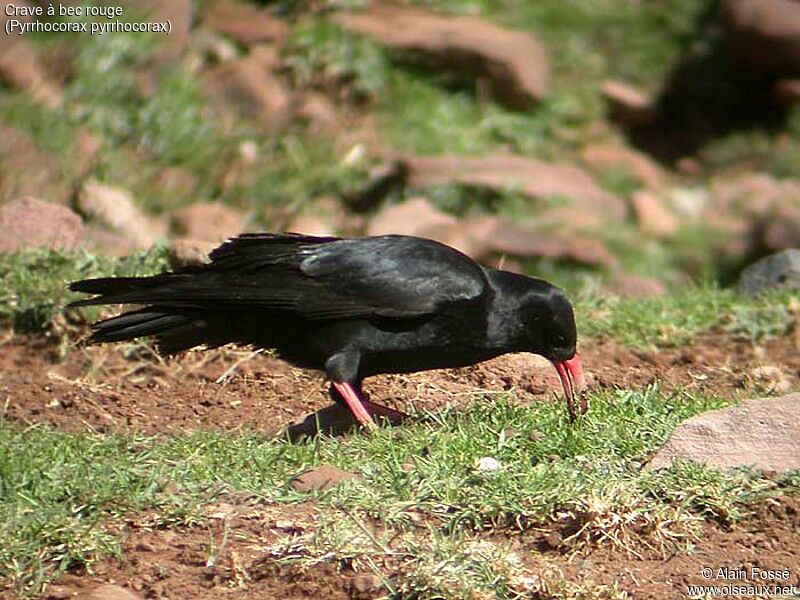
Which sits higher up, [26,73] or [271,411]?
[271,411]

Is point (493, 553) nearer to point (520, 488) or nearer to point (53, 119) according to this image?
point (520, 488)

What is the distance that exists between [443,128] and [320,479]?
24.1 ft

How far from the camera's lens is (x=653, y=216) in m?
12.0

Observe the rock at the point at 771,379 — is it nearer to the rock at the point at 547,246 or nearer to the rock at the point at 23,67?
the rock at the point at 547,246

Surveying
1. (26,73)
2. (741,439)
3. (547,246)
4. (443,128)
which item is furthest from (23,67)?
(741,439)

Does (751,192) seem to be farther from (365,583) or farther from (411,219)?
(365,583)

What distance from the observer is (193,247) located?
755cm

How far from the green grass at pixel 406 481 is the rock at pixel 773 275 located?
8.78ft

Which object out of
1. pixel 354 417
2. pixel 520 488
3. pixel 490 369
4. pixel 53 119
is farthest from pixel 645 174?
pixel 520 488

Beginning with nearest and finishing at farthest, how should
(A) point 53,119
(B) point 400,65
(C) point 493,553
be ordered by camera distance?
(C) point 493,553, (A) point 53,119, (B) point 400,65

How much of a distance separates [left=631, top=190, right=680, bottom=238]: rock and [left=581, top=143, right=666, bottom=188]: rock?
50cm

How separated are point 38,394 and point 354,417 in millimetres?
1585

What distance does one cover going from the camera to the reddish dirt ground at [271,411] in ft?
15.6

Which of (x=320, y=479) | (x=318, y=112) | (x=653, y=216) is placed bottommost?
(x=653, y=216)
